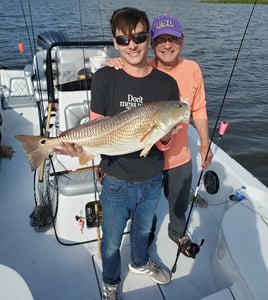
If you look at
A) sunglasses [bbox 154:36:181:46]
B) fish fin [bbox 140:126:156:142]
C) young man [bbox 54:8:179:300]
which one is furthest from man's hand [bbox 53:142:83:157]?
sunglasses [bbox 154:36:181:46]

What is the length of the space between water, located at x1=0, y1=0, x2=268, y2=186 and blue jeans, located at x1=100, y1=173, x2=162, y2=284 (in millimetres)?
2740

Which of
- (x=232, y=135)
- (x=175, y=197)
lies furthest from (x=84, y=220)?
(x=232, y=135)

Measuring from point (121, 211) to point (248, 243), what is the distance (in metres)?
1.22

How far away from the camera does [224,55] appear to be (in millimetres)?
15125

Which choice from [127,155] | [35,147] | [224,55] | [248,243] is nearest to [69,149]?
[35,147]

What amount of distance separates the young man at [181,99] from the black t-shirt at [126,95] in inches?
5.5

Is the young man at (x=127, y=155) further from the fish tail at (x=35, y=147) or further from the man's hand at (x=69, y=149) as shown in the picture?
the fish tail at (x=35, y=147)

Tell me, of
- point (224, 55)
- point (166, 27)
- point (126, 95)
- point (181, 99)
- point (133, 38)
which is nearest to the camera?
point (133, 38)

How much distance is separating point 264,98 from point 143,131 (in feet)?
33.6

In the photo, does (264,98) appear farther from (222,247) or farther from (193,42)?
(222,247)

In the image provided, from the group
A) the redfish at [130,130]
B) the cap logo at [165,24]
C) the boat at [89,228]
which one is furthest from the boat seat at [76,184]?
the cap logo at [165,24]

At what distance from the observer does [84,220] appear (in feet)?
11.1

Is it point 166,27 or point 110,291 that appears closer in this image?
point 166,27

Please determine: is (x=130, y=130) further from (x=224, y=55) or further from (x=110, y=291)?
(x=224, y=55)
